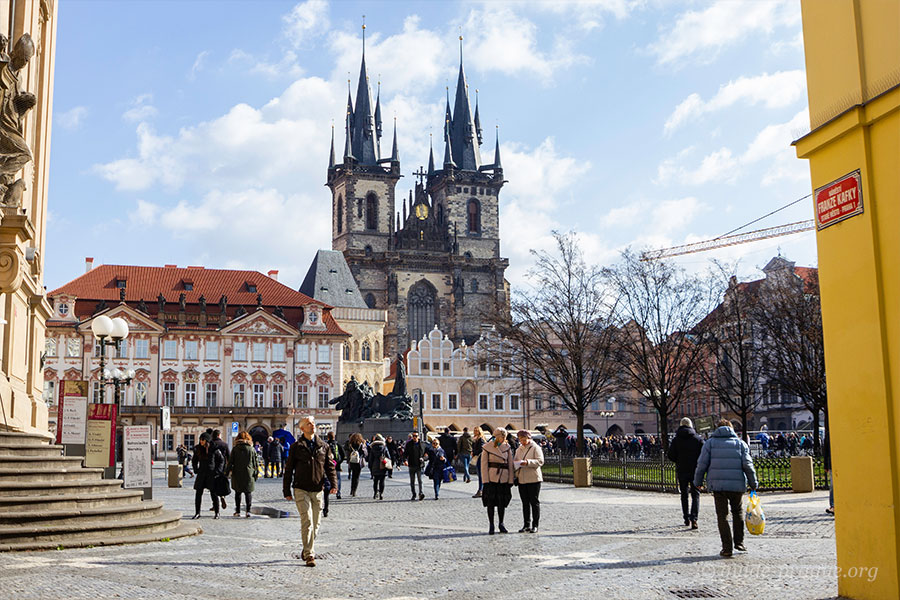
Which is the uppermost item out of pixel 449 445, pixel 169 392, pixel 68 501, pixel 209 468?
pixel 169 392

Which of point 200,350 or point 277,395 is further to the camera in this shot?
point 277,395

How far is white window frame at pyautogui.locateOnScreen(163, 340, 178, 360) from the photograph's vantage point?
70.9m

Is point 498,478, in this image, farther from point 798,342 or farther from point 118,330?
point 798,342

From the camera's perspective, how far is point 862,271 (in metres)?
8.38

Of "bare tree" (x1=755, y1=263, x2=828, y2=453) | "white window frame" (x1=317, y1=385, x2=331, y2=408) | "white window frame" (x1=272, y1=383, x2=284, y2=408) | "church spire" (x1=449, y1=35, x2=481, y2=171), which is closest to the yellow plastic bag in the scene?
"bare tree" (x1=755, y1=263, x2=828, y2=453)

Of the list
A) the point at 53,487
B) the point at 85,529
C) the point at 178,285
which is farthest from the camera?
the point at 178,285

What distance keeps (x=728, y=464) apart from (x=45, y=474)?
29.9ft

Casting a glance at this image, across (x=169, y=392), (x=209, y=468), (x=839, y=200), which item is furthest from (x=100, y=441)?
(x=169, y=392)

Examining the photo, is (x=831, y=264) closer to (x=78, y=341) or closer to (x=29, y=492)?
(x=29, y=492)

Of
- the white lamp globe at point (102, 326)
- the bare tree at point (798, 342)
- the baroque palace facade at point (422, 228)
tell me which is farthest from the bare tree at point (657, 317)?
the baroque palace facade at point (422, 228)

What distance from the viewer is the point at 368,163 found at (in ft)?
379

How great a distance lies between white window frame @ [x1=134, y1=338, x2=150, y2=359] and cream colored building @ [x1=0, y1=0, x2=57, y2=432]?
164 ft

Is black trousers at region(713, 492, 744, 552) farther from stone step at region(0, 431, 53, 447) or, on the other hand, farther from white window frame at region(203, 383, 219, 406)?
white window frame at region(203, 383, 219, 406)

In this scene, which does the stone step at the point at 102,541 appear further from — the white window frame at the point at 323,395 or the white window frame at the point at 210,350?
the white window frame at the point at 323,395
